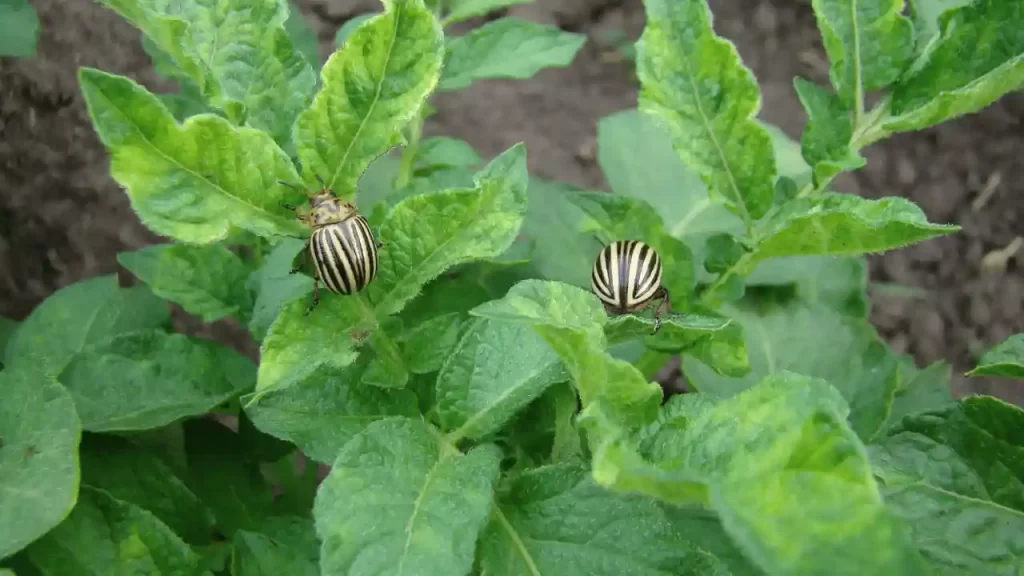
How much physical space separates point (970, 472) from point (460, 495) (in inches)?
30.6

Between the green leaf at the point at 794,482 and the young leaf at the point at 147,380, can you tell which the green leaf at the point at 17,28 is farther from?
the green leaf at the point at 794,482

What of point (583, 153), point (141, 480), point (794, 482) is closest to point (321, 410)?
point (141, 480)

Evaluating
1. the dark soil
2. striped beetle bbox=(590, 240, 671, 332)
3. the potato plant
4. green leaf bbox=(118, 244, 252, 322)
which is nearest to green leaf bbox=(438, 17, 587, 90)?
the potato plant

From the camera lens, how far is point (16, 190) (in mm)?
2605

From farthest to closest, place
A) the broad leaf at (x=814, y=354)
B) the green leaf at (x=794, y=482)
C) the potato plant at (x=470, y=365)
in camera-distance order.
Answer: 1. the broad leaf at (x=814, y=354)
2. the potato plant at (x=470, y=365)
3. the green leaf at (x=794, y=482)

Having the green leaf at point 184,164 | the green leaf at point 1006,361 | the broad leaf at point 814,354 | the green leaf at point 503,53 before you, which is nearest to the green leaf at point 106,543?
the green leaf at point 184,164

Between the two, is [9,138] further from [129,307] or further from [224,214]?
[224,214]

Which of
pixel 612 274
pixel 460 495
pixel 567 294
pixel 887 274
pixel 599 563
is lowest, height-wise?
pixel 887 274

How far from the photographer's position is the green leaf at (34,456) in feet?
3.82

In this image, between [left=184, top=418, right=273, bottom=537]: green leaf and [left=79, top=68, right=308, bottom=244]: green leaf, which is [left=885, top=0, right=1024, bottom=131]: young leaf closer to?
[left=79, top=68, right=308, bottom=244]: green leaf

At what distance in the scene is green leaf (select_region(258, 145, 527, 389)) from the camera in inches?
44.9

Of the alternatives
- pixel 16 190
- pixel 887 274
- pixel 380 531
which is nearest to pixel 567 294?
pixel 380 531

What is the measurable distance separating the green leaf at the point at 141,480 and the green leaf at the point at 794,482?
1017 millimetres

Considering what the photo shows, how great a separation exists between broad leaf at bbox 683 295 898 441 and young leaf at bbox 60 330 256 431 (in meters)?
0.96
